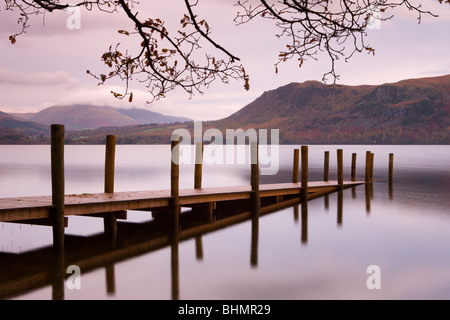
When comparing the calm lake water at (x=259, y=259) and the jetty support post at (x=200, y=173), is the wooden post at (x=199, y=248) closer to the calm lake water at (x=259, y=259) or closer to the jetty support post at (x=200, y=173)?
the calm lake water at (x=259, y=259)

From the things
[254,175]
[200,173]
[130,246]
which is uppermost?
[200,173]

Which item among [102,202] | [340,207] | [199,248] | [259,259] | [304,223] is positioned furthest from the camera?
[340,207]

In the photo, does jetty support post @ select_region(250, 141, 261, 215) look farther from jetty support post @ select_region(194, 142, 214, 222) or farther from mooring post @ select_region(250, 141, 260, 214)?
jetty support post @ select_region(194, 142, 214, 222)

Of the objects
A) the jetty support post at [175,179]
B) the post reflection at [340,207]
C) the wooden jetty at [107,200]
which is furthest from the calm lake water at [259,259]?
the jetty support post at [175,179]

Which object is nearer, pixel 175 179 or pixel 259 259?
pixel 259 259

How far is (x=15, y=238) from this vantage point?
44.7ft

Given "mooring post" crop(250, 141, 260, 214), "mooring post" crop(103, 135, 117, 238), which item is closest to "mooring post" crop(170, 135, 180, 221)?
"mooring post" crop(103, 135, 117, 238)

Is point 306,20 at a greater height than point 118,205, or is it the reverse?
point 306,20

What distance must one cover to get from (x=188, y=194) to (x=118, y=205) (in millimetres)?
2982

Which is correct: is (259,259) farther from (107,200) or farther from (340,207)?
(340,207)

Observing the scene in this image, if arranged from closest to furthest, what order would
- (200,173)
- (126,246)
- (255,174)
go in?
(126,246), (200,173), (255,174)

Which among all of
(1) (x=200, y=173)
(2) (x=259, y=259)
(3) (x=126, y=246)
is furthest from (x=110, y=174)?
(2) (x=259, y=259)
